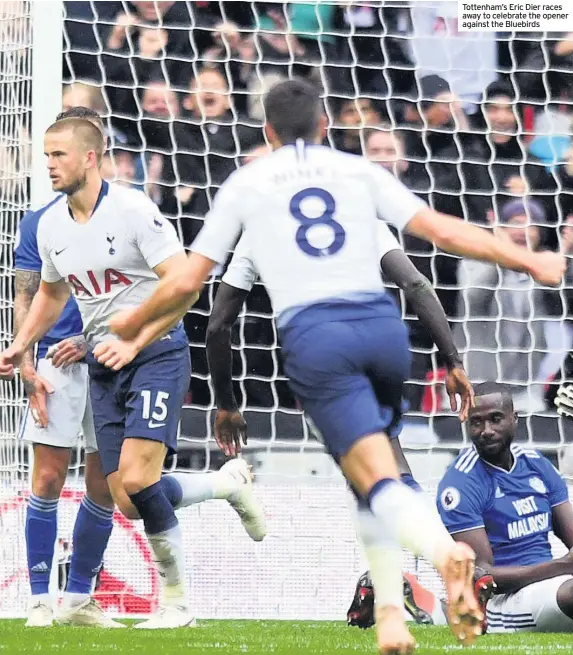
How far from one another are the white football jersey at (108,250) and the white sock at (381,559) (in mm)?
1772

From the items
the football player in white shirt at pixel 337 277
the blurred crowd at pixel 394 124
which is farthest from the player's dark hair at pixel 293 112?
the blurred crowd at pixel 394 124

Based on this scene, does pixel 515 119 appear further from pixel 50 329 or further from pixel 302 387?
pixel 302 387

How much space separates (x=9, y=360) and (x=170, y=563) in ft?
3.43

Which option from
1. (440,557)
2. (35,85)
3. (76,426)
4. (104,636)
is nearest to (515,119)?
(35,85)

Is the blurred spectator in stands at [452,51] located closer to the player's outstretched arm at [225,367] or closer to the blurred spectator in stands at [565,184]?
the blurred spectator in stands at [565,184]

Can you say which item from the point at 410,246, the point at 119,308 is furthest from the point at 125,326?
the point at 410,246

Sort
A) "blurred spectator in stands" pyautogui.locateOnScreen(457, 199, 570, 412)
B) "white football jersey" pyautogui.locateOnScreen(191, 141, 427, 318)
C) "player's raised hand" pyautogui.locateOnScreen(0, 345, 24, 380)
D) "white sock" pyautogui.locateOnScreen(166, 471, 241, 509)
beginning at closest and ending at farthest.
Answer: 1. "white football jersey" pyautogui.locateOnScreen(191, 141, 427, 318)
2. "player's raised hand" pyautogui.locateOnScreen(0, 345, 24, 380)
3. "white sock" pyautogui.locateOnScreen(166, 471, 241, 509)
4. "blurred spectator in stands" pyautogui.locateOnScreen(457, 199, 570, 412)

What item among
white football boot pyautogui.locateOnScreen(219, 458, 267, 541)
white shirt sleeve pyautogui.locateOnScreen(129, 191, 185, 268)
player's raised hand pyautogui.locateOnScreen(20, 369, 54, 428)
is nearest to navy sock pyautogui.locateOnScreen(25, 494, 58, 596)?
player's raised hand pyautogui.locateOnScreen(20, 369, 54, 428)

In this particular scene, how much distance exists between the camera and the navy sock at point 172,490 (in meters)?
6.18

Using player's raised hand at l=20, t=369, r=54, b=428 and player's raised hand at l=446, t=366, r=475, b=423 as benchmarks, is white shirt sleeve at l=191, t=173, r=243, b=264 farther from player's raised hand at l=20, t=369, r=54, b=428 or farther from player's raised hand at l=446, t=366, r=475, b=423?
player's raised hand at l=20, t=369, r=54, b=428

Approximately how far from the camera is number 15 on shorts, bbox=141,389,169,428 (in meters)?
5.79

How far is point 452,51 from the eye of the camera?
28.9ft

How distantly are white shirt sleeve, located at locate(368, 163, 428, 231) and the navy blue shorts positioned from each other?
180 cm

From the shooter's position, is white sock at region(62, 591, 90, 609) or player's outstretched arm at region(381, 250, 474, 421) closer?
player's outstretched arm at region(381, 250, 474, 421)
